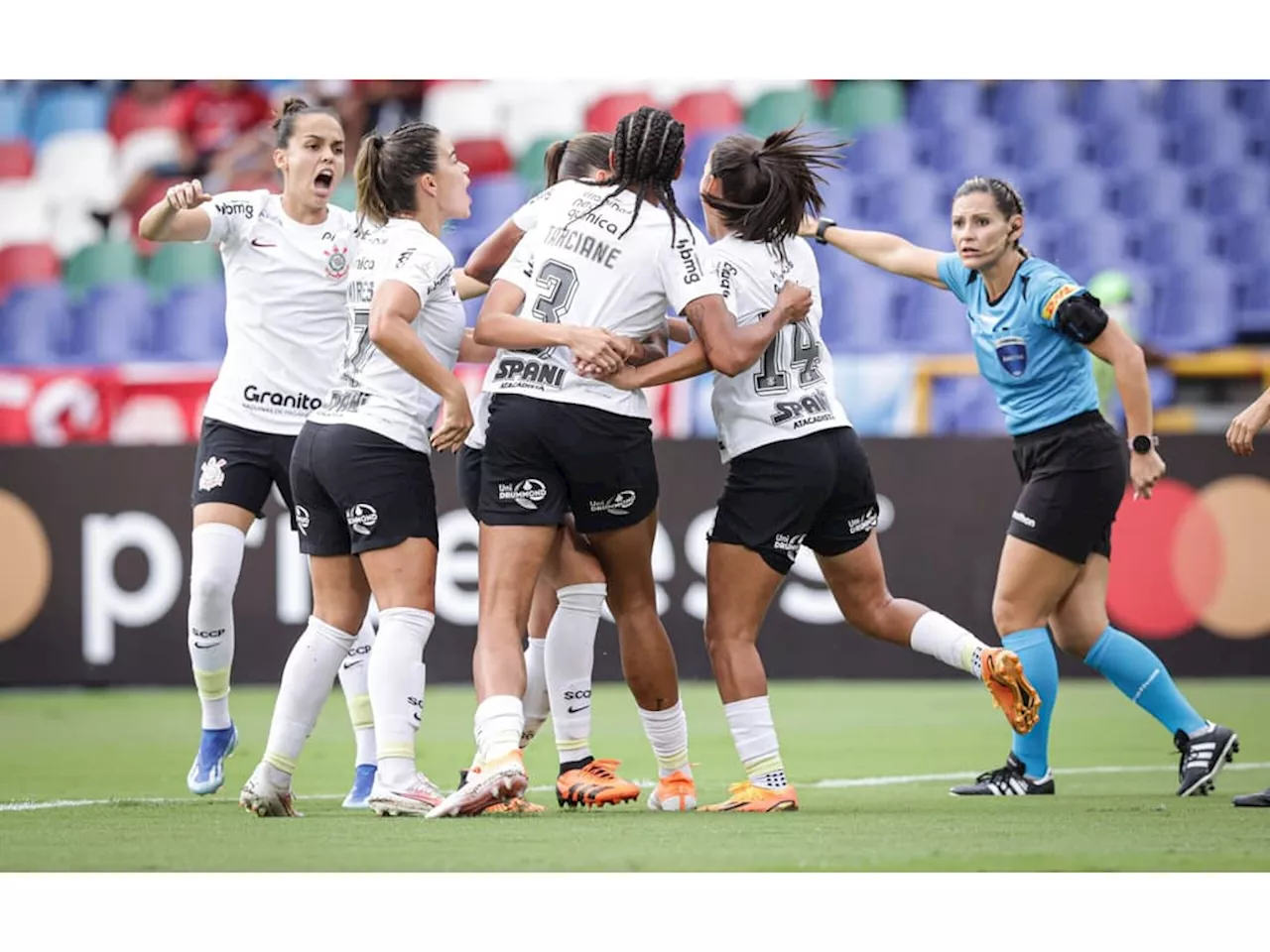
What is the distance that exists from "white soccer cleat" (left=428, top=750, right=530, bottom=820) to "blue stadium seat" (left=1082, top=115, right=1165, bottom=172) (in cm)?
1113

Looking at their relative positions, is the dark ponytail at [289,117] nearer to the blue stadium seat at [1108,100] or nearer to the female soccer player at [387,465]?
the female soccer player at [387,465]

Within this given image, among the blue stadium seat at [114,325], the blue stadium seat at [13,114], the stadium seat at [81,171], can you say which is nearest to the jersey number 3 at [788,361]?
the blue stadium seat at [114,325]

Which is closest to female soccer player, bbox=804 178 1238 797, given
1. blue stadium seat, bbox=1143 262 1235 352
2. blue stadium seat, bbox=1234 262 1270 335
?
blue stadium seat, bbox=1143 262 1235 352

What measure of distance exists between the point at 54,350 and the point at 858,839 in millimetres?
11351

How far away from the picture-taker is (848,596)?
5879mm

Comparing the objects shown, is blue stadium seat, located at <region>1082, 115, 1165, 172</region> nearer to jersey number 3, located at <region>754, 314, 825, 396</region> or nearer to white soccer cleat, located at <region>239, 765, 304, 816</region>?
jersey number 3, located at <region>754, 314, 825, 396</region>

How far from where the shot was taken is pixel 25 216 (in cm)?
1504

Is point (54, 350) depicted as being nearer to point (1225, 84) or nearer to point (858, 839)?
point (1225, 84)

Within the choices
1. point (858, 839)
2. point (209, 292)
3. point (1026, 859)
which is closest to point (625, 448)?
point (858, 839)

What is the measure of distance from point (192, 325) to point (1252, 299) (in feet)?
27.8

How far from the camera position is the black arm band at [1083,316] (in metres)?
5.83

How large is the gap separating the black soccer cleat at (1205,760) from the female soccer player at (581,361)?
6.99 feet

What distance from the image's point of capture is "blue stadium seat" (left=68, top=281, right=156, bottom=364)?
14.3 metres

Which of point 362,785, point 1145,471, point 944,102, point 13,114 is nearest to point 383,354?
point 362,785
